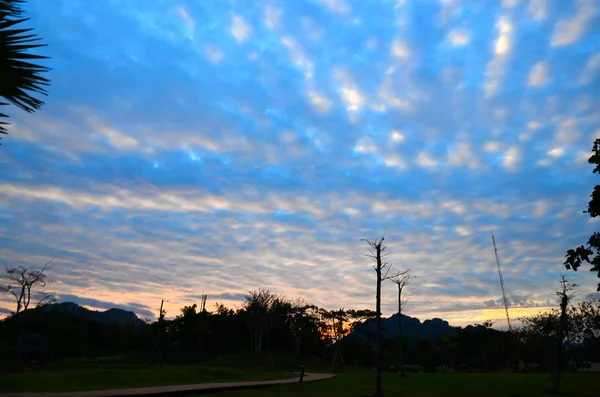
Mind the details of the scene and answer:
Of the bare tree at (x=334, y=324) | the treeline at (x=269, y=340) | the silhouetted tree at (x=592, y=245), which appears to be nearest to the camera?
the silhouetted tree at (x=592, y=245)

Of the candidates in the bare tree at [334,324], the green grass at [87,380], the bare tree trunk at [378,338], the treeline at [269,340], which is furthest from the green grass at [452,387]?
the bare tree at [334,324]

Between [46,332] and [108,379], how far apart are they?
54.9 meters

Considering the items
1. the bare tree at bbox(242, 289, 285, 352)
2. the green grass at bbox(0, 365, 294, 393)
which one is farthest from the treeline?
the green grass at bbox(0, 365, 294, 393)

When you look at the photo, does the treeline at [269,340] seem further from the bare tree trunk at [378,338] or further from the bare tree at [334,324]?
the bare tree trunk at [378,338]

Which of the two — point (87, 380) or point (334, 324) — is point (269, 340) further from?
point (87, 380)

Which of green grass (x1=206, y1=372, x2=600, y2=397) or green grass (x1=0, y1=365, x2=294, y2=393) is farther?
green grass (x1=206, y1=372, x2=600, y2=397)

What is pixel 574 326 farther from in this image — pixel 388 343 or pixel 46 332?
pixel 46 332

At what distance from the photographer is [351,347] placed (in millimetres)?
91750

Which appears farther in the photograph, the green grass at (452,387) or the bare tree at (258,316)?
the bare tree at (258,316)

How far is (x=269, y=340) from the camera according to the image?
3578 inches

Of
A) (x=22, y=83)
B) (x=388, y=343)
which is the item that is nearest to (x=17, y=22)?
(x=22, y=83)

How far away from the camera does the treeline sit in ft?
249

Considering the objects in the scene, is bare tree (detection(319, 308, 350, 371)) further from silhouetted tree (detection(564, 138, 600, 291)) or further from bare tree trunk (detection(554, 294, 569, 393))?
silhouetted tree (detection(564, 138, 600, 291))

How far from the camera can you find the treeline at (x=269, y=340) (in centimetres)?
7600
